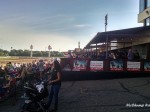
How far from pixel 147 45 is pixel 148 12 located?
22.1 ft

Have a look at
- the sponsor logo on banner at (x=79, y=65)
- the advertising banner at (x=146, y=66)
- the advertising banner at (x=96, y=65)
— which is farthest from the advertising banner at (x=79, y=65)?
the advertising banner at (x=146, y=66)

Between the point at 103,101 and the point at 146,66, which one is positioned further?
the point at 146,66

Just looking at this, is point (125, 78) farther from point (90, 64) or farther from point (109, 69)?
point (90, 64)

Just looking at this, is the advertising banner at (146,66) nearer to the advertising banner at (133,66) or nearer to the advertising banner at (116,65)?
the advertising banner at (133,66)

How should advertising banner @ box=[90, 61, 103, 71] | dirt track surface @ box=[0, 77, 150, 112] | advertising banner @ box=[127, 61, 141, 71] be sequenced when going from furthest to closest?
advertising banner @ box=[127, 61, 141, 71] < advertising banner @ box=[90, 61, 103, 71] < dirt track surface @ box=[0, 77, 150, 112]

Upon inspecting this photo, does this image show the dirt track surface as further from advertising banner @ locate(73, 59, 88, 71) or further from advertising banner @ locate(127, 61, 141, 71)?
advertising banner @ locate(127, 61, 141, 71)

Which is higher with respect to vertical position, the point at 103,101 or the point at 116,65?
the point at 116,65

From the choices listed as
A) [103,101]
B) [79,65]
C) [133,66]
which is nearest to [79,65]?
[79,65]

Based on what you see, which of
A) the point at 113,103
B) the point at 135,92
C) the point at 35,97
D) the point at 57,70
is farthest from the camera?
the point at 135,92

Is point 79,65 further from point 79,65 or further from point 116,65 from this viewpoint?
point 116,65

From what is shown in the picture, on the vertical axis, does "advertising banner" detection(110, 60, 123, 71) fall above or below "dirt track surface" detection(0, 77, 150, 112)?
above

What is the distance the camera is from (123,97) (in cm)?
1138

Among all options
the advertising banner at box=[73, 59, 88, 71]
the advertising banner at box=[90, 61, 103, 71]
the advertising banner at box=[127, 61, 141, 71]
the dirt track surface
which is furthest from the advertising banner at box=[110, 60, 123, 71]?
the dirt track surface

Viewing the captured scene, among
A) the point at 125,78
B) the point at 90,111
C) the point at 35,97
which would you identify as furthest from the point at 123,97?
the point at 125,78
